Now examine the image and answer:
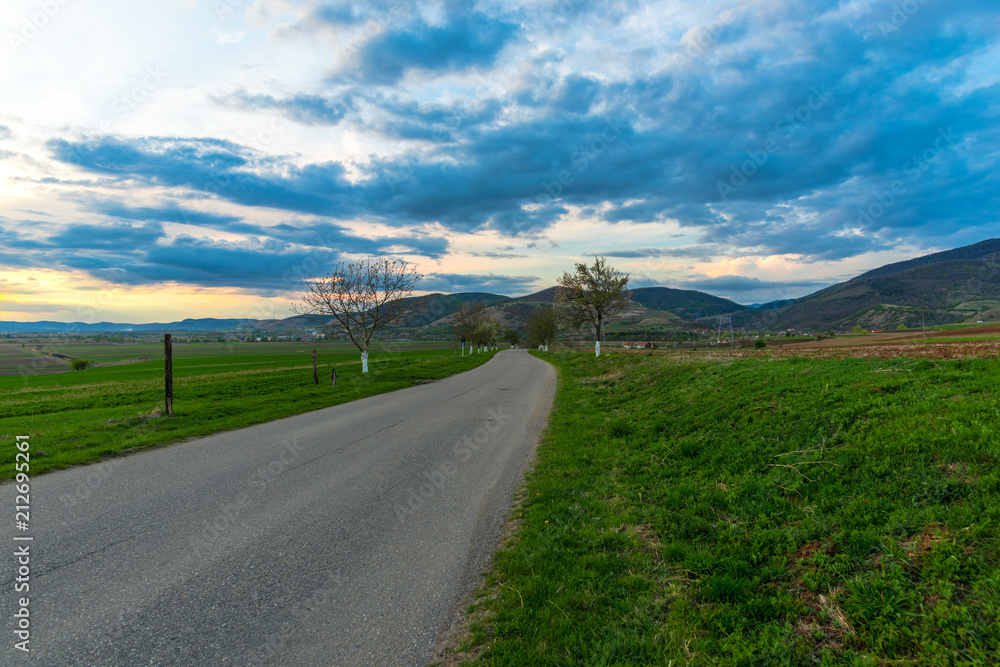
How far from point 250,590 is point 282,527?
166 centimetres

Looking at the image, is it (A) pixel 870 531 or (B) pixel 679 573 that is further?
(B) pixel 679 573

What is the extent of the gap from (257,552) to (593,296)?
128 feet

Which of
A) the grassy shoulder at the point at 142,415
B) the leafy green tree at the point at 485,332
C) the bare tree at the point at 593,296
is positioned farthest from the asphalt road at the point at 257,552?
the leafy green tree at the point at 485,332

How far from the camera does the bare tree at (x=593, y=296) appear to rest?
41438 millimetres

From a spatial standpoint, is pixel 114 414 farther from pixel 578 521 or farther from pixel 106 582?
pixel 578 521

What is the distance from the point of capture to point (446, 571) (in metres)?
4.98

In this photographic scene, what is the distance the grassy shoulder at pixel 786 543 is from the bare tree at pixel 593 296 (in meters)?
33.3

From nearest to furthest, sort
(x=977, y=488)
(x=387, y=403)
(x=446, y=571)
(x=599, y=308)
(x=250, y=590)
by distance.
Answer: (x=977, y=488) < (x=250, y=590) < (x=446, y=571) < (x=387, y=403) < (x=599, y=308)

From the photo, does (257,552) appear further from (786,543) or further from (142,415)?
(142,415)

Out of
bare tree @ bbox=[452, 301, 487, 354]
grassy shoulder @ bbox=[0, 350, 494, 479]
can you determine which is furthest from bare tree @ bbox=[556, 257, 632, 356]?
bare tree @ bbox=[452, 301, 487, 354]

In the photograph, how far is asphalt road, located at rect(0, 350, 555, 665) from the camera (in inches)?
147

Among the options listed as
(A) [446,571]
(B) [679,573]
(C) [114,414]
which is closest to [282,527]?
(A) [446,571]

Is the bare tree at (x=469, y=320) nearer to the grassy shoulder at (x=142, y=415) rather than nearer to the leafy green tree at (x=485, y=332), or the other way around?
the leafy green tree at (x=485, y=332)

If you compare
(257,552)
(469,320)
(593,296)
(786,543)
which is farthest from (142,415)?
(469,320)
